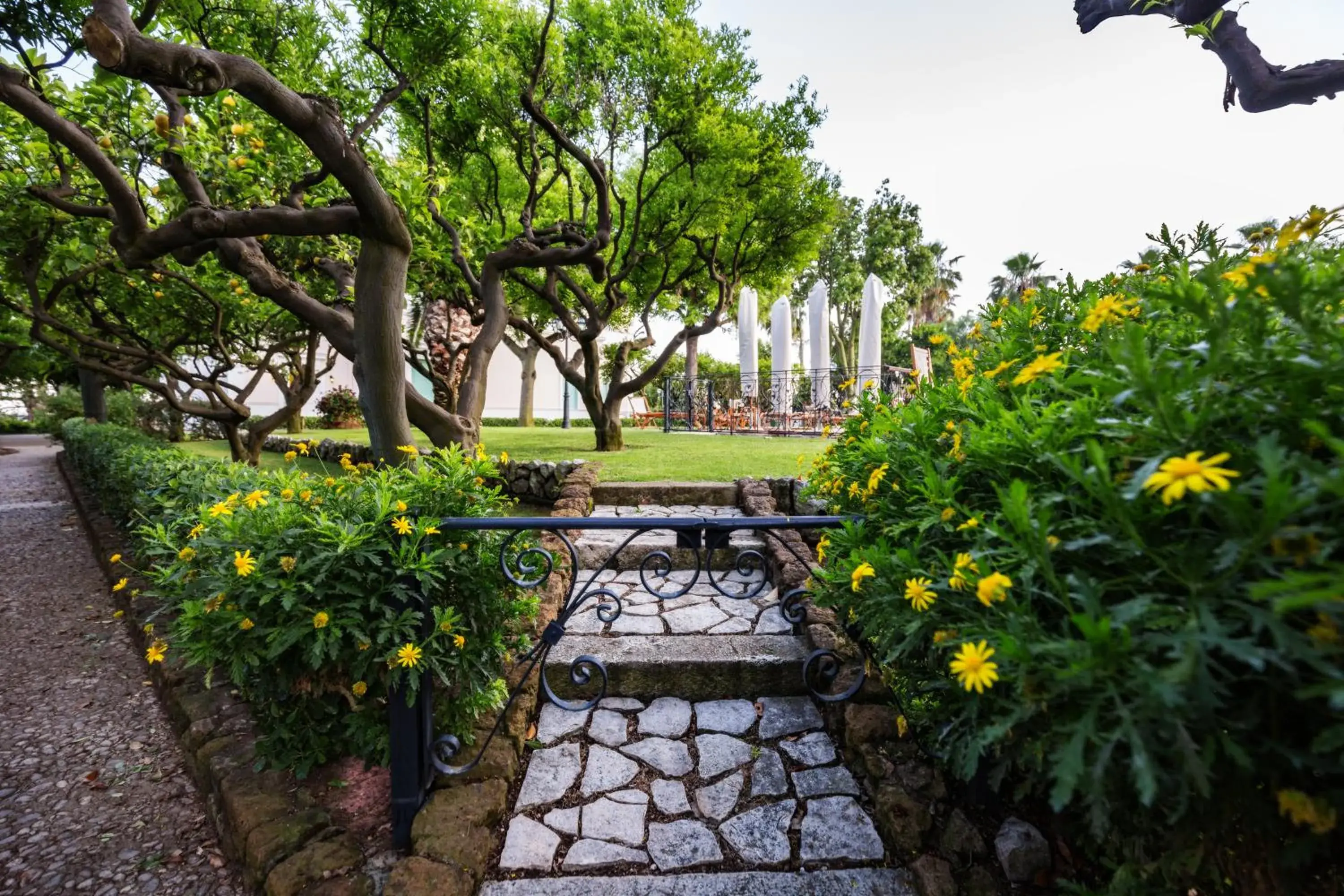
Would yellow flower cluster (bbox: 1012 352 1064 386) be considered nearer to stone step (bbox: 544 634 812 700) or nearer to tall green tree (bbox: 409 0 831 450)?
stone step (bbox: 544 634 812 700)

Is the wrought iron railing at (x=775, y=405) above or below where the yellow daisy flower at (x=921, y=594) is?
above

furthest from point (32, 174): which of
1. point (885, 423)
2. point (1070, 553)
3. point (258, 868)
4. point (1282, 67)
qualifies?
point (1282, 67)

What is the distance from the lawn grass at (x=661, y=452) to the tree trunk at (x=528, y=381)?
22.5 ft

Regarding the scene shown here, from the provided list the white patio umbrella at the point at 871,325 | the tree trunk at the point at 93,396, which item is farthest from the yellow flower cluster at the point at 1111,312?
the tree trunk at the point at 93,396

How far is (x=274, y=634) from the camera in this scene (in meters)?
1.74

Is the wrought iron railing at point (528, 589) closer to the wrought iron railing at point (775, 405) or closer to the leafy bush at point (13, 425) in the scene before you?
the wrought iron railing at point (775, 405)

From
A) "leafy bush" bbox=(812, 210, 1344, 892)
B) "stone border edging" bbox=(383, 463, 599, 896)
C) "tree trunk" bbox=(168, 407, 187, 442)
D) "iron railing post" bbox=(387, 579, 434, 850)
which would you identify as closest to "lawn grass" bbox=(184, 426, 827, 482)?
"tree trunk" bbox=(168, 407, 187, 442)

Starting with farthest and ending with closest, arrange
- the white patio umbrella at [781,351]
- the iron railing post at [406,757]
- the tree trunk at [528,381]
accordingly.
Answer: the tree trunk at [528,381] → the white patio umbrella at [781,351] → the iron railing post at [406,757]

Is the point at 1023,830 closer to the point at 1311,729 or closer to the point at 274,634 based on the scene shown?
the point at 1311,729

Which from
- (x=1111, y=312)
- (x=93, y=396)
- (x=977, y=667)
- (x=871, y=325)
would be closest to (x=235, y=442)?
(x=977, y=667)

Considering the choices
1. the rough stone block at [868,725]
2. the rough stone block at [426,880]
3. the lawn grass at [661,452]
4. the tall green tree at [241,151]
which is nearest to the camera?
the rough stone block at [426,880]

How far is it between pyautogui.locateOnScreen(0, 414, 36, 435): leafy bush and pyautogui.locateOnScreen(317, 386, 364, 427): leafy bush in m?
14.1

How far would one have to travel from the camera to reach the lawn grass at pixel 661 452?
21.4 feet

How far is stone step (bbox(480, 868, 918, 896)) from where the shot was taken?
69.4 inches
